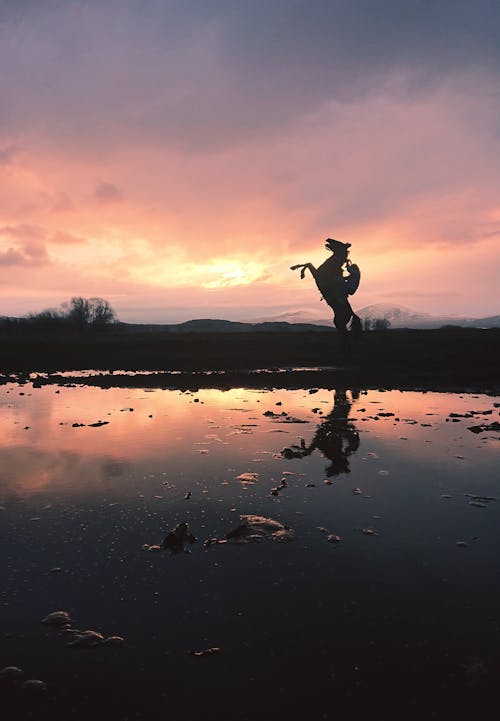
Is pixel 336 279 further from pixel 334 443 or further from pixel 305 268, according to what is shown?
pixel 334 443

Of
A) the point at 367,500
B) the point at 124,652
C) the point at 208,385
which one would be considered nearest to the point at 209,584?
the point at 124,652

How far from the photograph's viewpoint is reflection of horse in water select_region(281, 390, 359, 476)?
1262 cm

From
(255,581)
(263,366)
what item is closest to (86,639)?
(255,581)

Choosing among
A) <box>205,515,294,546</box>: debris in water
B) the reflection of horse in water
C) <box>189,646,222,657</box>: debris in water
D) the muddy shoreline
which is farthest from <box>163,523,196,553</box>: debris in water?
the muddy shoreline

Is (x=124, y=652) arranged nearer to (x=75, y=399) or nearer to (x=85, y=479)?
(x=85, y=479)

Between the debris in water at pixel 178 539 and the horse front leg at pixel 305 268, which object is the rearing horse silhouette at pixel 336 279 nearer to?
the horse front leg at pixel 305 268

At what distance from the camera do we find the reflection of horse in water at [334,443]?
12.6m

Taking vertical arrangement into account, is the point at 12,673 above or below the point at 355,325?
below

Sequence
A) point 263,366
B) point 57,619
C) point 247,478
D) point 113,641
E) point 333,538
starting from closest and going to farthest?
point 113,641 < point 57,619 < point 333,538 < point 247,478 < point 263,366

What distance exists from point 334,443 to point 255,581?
27.6 feet

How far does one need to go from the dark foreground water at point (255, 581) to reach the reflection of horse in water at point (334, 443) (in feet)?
0.41

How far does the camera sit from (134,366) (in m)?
41.4

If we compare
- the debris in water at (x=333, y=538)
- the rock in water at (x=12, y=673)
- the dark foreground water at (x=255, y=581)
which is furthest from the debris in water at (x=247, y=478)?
the rock in water at (x=12, y=673)

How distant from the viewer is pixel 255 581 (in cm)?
670
